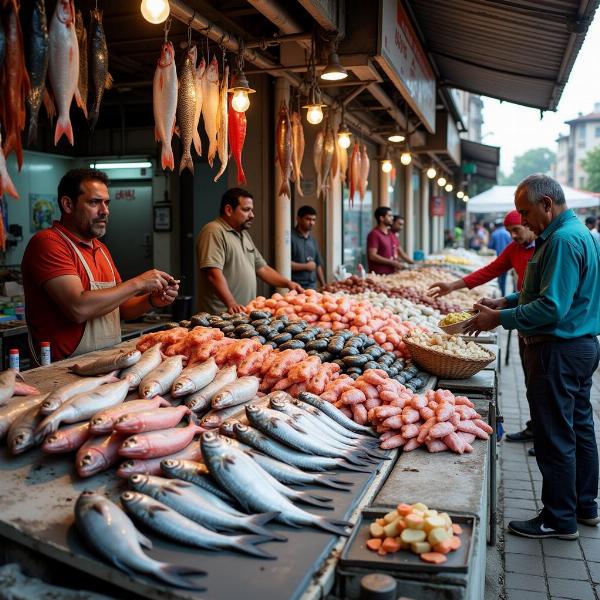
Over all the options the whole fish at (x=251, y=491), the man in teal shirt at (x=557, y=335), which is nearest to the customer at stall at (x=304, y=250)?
the man in teal shirt at (x=557, y=335)

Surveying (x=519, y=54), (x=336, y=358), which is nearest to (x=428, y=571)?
(x=336, y=358)

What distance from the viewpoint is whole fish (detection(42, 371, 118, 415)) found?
2727mm

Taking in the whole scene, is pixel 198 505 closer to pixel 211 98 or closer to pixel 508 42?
pixel 211 98

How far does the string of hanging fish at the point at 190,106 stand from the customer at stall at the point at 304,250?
156 inches

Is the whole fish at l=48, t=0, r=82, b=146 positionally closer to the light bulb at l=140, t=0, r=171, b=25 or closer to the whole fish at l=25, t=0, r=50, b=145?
the whole fish at l=25, t=0, r=50, b=145

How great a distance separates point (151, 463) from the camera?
247 cm

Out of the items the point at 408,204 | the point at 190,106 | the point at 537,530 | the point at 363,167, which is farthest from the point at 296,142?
the point at 408,204

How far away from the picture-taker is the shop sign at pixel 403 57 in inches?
249

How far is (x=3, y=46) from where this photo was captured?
2.31 m

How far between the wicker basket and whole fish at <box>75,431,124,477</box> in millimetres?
2520

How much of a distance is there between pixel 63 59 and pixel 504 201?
27046mm

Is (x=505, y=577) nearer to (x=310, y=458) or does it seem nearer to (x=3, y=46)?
(x=310, y=458)

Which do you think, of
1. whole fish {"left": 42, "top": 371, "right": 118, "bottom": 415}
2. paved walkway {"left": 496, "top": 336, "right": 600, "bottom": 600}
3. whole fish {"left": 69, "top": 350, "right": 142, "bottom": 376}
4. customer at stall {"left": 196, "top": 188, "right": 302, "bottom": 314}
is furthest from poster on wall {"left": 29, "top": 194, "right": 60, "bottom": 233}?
paved walkway {"left": 496, "top": 336, "right": 600, "bottom": 600}

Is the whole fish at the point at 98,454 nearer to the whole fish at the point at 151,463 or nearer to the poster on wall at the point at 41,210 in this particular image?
the whole fish at the point at 151,463
